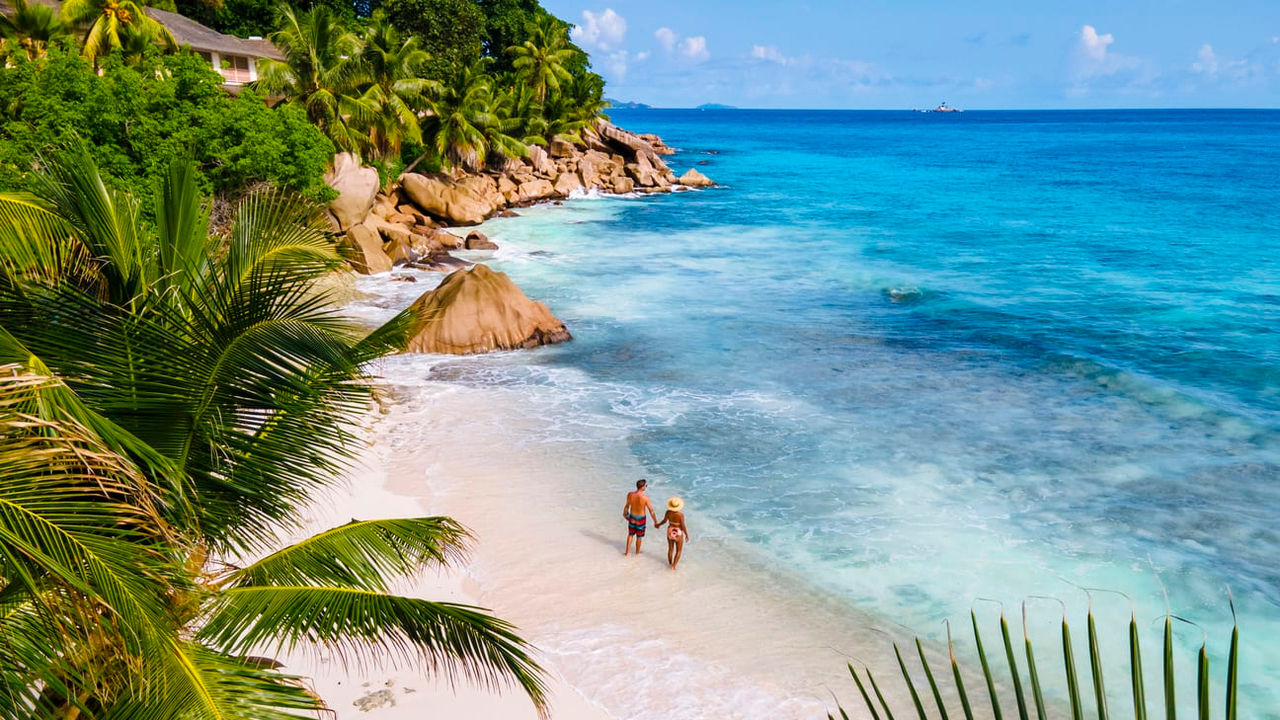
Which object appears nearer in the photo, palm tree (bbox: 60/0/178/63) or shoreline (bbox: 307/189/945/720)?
shoreline (bbox: 307/189/945/720)

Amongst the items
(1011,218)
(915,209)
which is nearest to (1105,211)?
(1011,218)

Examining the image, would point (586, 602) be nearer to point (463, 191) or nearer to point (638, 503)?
point (638, 503)

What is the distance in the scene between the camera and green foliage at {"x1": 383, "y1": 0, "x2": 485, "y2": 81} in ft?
174

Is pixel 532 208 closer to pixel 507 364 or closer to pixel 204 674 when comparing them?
pixel 507 364

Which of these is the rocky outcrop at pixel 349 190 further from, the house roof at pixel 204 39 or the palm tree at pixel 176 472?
the palm tree at pixel 176 472

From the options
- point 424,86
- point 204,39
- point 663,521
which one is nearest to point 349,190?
point 424,86

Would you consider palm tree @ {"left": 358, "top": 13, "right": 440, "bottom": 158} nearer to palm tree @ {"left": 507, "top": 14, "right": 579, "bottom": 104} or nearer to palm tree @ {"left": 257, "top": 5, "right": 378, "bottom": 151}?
palm tree @ {"left": 257, "top": 5, "right": 378, "bottom": 151}

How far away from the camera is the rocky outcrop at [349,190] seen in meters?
30.7

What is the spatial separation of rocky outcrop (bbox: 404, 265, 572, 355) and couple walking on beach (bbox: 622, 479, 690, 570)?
33.5 feet

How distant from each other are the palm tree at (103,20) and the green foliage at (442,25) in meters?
22.8

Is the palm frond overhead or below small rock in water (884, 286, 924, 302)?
overhead

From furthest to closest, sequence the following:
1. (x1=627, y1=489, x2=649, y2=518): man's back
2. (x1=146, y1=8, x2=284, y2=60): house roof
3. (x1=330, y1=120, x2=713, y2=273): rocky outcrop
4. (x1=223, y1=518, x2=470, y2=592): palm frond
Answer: (x1=146, y1=8, x2=284, y2=60): house roof → (x1=330, y1=120, x2=713, y2=273): rocky outcrop → (x1=627, y1=489, x2=649, y2=518): man's back → (x1=223, y1=518, x2=470, y2=592): palm frond

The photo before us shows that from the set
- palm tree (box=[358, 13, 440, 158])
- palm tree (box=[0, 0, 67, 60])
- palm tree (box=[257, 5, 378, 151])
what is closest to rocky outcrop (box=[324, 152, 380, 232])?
palm tree (box=[257, 5, 378, 151])

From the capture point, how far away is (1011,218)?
48.3m
